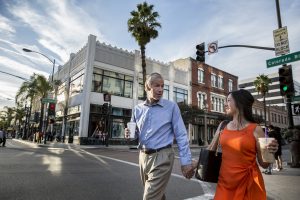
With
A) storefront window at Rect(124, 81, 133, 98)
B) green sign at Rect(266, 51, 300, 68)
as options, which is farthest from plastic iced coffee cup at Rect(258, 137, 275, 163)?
storefront window at Rect(124, 81, 133, 98)

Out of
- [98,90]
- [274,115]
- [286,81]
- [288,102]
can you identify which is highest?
[274,115]

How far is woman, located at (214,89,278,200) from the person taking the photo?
2387 millimetres

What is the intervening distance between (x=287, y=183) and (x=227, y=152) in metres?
5.69

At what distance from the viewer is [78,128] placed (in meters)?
26.2

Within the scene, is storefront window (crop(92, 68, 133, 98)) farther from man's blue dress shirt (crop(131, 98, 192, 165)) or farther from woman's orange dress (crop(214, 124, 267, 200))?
woman's orange dress (crop(214, 124, 267, 200))

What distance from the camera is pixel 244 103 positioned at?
276 cm

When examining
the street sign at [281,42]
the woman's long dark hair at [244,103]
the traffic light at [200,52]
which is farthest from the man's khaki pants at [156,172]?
the traffic light at [200,52]

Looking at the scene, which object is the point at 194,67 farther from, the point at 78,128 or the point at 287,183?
the point at 287,183

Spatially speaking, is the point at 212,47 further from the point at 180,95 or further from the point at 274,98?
the point at 274,98

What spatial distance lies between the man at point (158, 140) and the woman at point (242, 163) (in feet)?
1.41

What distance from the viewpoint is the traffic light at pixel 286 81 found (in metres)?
9.68

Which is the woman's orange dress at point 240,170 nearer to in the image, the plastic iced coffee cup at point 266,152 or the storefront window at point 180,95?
the plastic iced coffee cup at point 266,152

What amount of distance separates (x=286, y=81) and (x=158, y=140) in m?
8.75

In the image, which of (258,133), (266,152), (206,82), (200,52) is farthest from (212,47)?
(206,82)
